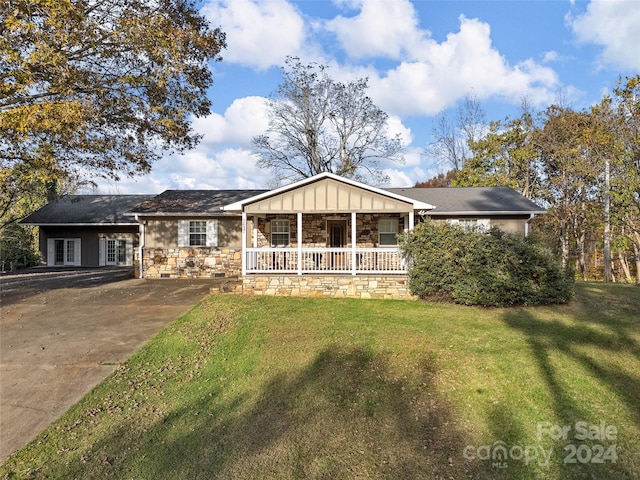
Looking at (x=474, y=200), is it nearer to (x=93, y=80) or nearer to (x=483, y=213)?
(x=483, y=213)

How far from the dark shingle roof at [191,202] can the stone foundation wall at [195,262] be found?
156 centimetres

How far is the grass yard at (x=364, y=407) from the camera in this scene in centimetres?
355

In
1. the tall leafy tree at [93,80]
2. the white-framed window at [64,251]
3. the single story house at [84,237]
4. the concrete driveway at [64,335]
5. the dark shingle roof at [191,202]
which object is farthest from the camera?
the white-framed window at [64,251]

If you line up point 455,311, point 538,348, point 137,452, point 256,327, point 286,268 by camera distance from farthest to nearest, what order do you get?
1. point 286,268
2. point 455,311
3. point 256,327
4. point 538,348
5. point 137,452

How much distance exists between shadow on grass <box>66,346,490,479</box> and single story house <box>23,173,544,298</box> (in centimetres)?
580

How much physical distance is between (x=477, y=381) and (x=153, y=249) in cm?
1345

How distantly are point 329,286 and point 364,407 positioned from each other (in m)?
6.30

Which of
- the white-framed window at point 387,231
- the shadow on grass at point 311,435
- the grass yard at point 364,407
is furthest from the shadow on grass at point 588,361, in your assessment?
the white-framed window at point 387,231

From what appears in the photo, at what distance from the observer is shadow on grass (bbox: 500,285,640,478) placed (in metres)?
3.61

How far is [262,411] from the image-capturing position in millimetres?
4473

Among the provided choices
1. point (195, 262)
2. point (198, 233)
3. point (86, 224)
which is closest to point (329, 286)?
point (195, 262)

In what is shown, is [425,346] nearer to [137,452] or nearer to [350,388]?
[350,388]

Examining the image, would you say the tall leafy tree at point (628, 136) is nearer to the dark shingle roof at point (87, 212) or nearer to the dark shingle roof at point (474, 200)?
the dark shingle roof at point (474, 200)

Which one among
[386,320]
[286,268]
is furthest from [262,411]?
[286,268]
